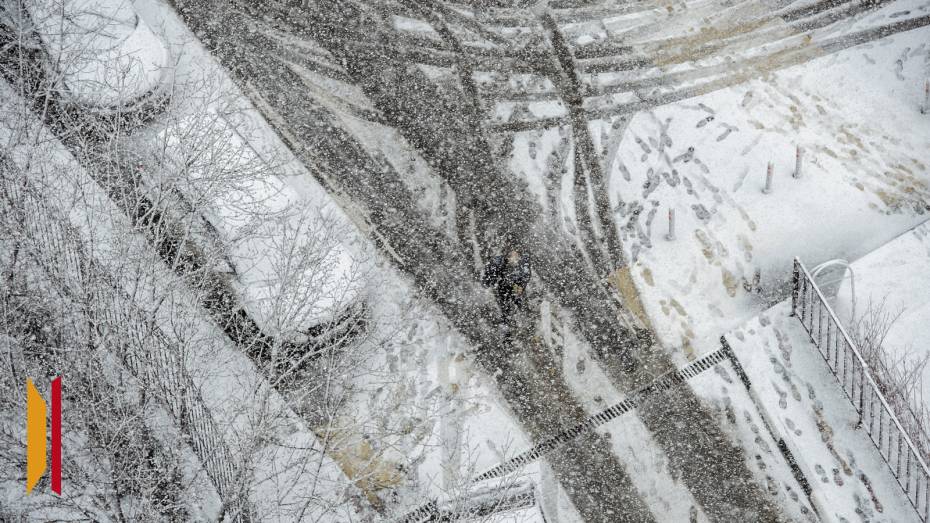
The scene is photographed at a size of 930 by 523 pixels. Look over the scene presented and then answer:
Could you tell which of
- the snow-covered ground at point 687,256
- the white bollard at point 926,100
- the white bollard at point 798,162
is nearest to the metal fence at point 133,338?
the snow-covered ground at point 687,256

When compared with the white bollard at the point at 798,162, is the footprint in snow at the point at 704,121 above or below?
above

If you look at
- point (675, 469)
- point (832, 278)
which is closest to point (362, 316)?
point (675, 469)

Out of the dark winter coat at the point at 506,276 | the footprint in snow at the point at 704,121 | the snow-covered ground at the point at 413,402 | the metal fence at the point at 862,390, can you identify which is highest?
the footprint in snow at the point at 704,121

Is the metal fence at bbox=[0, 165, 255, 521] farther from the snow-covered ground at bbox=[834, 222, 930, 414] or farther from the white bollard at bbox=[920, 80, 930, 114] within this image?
the white bollard at bbox=[920, 80, 930, 114]

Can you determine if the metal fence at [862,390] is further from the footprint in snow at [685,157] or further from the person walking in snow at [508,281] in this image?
the person walking in snow at [508,281]

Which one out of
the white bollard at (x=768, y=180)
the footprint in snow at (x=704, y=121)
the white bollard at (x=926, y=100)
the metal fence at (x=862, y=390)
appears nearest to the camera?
the metal fence at (x=862, y=390)

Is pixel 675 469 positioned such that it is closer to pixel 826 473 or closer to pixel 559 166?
pixel 826 473
